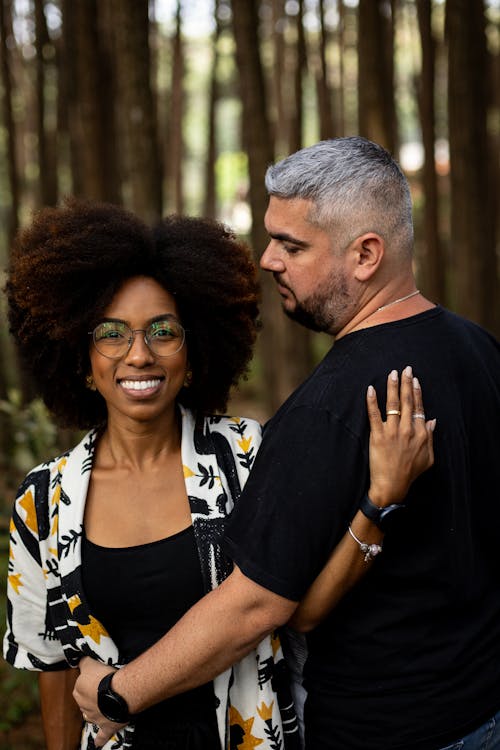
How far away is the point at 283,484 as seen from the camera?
175 centimetres

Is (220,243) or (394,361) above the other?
(220,243)

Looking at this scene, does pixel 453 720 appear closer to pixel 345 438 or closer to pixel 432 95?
pixel 345 438

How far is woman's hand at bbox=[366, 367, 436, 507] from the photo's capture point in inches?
67.3

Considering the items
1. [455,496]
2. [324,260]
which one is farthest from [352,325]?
[455,496]

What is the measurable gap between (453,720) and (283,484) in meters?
0.63

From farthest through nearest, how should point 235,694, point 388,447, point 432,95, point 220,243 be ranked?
point 432,95 < point 220,243 < point 235,694 < point 388,447

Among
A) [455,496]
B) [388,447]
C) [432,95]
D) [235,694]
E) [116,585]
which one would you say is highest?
[432,95]

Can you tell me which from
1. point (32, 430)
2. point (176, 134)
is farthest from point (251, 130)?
point (176, 134)

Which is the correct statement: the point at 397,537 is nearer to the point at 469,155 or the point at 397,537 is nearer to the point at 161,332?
the point at 161,332

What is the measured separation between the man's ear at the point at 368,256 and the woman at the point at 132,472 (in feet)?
1.70

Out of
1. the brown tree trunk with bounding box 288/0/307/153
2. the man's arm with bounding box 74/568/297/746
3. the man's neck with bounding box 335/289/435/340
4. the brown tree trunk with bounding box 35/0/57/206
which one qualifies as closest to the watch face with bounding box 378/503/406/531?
the man's arm with bounding box 74/568/297/746

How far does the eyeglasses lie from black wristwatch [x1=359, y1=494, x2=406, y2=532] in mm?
661

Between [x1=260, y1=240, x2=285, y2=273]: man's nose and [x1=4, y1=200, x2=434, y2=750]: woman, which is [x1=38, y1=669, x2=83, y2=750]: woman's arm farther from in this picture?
[x1=260, y1=240, x2=285, y2=273]: man's nose

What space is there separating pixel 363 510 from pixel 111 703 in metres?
0.72
